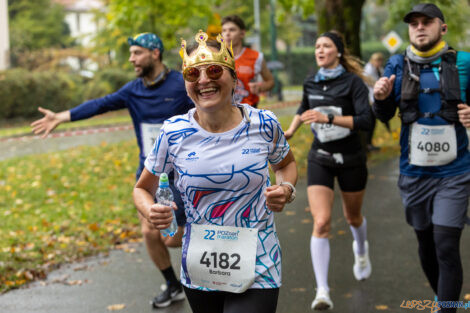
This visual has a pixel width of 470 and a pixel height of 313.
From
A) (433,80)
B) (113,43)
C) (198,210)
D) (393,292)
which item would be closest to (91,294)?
(393,292)

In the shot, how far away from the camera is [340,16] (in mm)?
11977

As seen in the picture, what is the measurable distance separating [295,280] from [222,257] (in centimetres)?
297

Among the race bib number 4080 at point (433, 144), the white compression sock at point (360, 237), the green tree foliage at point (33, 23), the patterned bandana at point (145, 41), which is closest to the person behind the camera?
the race bib number 4080 at point (433, 144)

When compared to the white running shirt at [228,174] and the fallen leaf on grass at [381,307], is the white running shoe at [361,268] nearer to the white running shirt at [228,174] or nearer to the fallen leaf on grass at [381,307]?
the fallen leaf on grass at [381,307]

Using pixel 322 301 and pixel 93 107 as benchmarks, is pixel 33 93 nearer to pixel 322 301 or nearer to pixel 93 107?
pixel 93 107

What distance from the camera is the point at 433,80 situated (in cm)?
432

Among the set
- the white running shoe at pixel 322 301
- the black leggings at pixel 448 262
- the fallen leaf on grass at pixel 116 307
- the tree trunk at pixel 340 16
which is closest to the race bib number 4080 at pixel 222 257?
the black leggings at pixel 448 262

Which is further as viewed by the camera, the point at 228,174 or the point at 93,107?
the point at 93,107

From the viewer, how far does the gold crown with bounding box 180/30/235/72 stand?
2926 mm

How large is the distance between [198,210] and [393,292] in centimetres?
297

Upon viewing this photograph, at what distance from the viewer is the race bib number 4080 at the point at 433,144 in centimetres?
432

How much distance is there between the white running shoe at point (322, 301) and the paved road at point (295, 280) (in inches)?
4.5

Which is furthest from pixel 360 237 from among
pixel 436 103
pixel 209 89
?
pixel 209 89

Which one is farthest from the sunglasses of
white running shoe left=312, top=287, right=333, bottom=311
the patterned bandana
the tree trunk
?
the tree trunk
